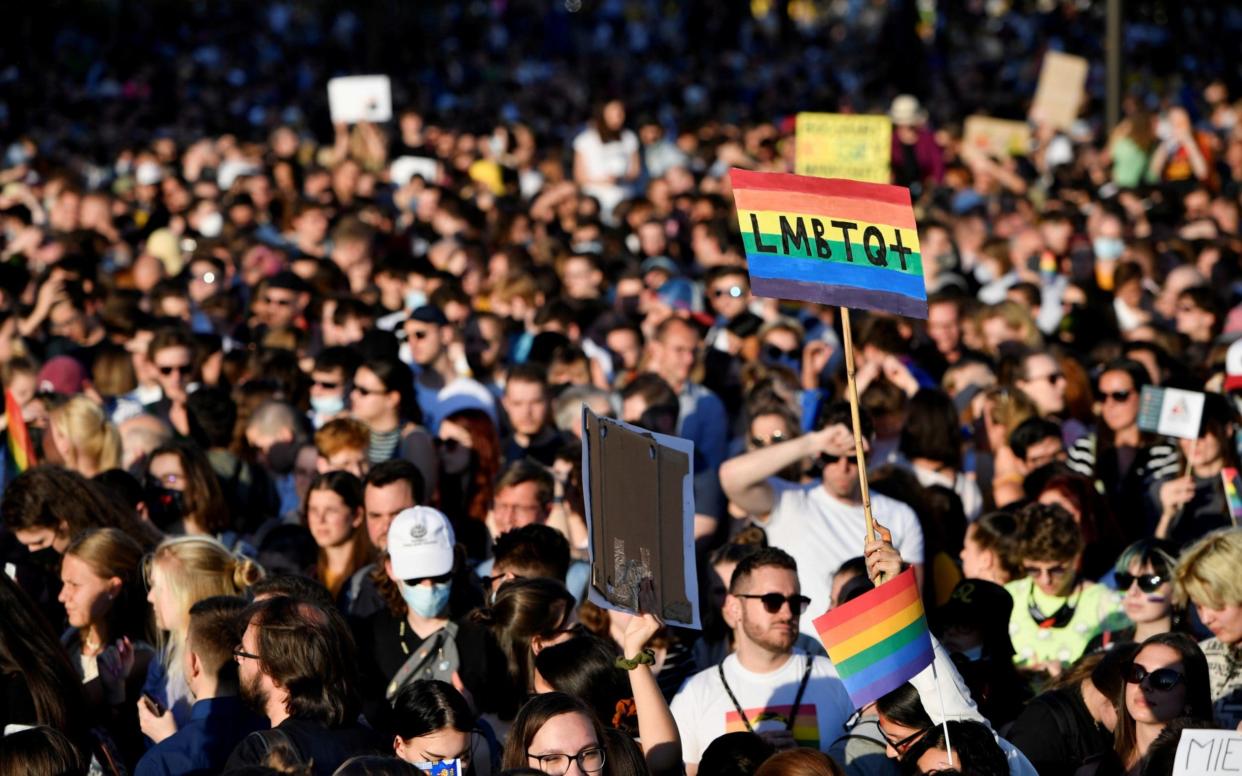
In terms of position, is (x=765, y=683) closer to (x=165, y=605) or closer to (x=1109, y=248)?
(x=165, y=605)

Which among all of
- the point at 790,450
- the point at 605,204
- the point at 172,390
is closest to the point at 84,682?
the point at 790,450

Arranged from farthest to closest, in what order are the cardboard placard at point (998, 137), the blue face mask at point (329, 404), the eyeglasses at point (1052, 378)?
the cardboard placard at point (998, 137)
the eyeglasses at point (1052, 378)
the blue face mask at point (329, 404)

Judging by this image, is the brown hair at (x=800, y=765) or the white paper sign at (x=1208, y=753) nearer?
the brown hair at (x=800, y=765)

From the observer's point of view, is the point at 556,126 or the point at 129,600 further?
the point at 556,126

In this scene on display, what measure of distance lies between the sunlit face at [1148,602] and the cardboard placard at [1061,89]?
1474cm

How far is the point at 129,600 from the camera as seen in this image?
6172 mm

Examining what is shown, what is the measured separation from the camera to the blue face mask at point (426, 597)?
6148 mm

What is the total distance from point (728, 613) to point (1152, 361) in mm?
4478

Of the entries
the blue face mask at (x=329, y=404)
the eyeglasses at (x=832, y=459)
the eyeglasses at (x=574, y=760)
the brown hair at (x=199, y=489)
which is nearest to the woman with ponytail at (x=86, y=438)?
the brown hair at (x=199, y=489)

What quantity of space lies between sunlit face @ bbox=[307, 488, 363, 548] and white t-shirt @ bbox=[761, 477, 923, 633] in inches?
60.4

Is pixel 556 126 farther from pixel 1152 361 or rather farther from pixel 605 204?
pixel 1152 361

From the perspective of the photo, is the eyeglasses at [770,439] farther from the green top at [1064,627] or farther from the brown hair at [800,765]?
the brown hair at [800,765]

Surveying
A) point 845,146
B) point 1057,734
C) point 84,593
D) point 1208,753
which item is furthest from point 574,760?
point 845,146

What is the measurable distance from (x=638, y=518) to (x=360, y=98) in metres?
13.8
